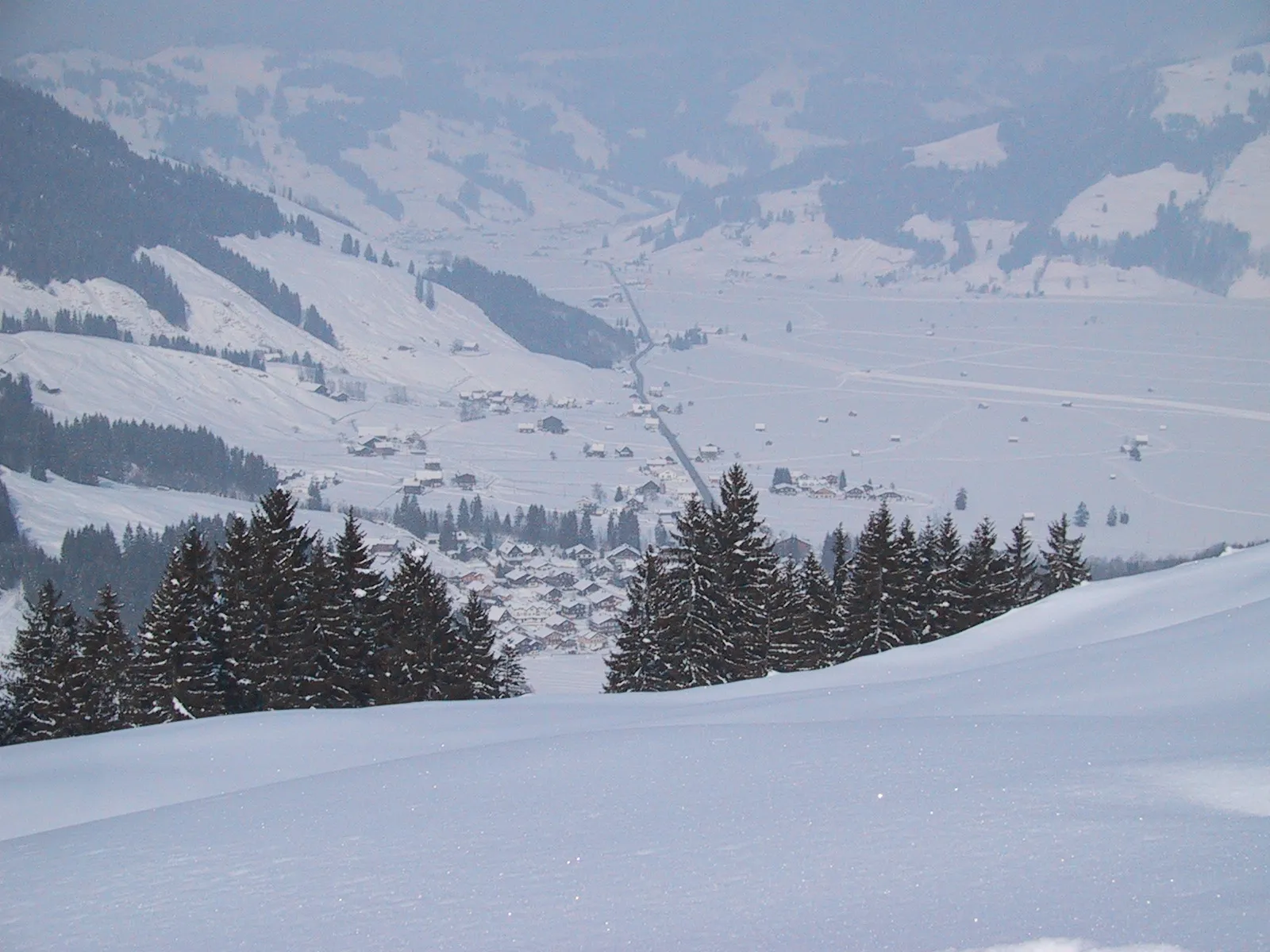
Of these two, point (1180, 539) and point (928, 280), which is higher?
point (928, 280)

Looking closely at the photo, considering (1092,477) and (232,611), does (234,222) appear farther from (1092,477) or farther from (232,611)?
(232,611)

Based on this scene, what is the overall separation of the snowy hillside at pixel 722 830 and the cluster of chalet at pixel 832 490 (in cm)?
4823

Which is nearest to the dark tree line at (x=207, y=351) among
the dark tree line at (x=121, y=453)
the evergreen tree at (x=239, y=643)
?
the dark tree line at (x=121, y=453)

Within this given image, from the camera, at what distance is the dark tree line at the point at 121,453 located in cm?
5741

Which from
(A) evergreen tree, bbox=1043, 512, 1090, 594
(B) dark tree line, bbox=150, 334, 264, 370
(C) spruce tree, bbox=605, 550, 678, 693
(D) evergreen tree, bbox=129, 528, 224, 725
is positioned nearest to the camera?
(D) evergreen tree, bbox=129, 528, 224, 725

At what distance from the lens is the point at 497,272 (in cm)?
13612

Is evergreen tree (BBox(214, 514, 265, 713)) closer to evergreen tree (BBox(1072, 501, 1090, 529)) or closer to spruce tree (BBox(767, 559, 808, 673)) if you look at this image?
spruce tree (BBox(767, 559, 808, 673))

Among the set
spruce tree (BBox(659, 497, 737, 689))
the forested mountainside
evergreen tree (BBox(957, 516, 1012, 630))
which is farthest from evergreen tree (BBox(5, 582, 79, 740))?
the forested mountainside

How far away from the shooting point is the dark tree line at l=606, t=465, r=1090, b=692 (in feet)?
62.1

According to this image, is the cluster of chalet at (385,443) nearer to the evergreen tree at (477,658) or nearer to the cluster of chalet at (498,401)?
the cluster of chalet at (498,401)

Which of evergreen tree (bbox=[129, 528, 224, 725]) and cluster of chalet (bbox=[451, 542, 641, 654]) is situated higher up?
evergreen tree (bbox=[129, 528, 224, 725])

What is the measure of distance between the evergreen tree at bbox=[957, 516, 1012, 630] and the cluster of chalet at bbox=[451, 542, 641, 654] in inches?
693

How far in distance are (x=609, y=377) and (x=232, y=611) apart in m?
84.7

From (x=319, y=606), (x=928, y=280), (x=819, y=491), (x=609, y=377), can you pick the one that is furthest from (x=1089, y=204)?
(x=319, y=606)
